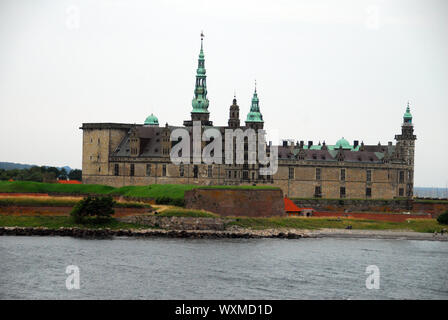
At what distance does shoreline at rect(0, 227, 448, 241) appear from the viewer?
275 ft

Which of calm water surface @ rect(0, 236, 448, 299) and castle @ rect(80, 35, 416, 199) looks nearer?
calm water surface @ rect(0, 236, 448, 299)

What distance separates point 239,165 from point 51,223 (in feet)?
87.9

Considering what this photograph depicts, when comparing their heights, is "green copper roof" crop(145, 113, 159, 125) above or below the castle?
above

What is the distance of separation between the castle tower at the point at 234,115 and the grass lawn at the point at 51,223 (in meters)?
27.7

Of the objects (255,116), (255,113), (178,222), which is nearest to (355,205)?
(255,116)

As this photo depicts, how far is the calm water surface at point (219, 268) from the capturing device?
188 feet

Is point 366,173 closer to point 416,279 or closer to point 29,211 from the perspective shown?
point 29,211

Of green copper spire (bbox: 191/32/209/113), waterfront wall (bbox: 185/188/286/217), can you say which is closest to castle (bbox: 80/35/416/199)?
green copper spire (bbox: 191/32/209/113)

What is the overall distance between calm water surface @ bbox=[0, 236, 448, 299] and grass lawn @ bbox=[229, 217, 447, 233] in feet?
20.6

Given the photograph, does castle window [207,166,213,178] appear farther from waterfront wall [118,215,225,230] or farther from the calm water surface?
the calm water surface

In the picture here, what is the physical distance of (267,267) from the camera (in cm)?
6731

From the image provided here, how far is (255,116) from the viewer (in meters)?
115

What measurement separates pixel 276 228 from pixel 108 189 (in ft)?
83.0
